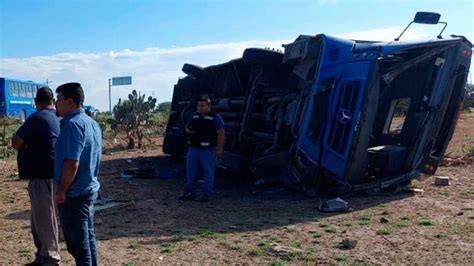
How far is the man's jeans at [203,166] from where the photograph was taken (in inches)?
307

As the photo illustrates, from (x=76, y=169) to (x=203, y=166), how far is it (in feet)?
13.6

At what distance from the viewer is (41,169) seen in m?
4.57

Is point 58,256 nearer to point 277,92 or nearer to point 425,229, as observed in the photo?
point 425,229

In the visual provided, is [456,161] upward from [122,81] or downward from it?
downward

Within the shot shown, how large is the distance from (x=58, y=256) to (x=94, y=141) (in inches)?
52.4

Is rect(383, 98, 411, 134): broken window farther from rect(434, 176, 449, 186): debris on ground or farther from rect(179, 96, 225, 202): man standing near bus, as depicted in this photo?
rect(179, 96, 225, 202): man standing near bus

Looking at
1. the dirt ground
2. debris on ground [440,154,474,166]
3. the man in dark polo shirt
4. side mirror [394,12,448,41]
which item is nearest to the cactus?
the dirt ground

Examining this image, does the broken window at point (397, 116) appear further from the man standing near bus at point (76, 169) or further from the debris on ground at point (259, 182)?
the man standing near bus at point (76, 169)

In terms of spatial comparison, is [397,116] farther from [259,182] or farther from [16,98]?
[16,98]

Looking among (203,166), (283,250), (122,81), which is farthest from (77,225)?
(122,81)

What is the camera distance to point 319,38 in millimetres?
7727

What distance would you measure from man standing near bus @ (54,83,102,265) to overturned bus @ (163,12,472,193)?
4030 millimetres

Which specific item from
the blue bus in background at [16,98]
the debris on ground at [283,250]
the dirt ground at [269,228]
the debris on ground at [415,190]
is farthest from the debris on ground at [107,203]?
the blue bus in background at [16,98]

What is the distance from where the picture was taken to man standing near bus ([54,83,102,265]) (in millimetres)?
3701
